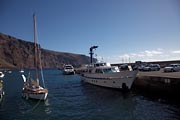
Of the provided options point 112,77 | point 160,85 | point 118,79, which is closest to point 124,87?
point 118,79

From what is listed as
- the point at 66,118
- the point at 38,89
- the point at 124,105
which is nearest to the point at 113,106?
the point at 124,105

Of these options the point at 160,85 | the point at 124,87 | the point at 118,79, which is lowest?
the point at 124,87

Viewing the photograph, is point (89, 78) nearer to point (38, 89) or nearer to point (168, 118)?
point (38, 89)

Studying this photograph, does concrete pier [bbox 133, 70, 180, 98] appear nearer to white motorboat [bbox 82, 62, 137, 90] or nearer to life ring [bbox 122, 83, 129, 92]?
white motorboat [bbox 82, 62, 137, 90]

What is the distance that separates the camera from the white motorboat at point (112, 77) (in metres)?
31.7

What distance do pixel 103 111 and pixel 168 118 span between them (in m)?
6.43

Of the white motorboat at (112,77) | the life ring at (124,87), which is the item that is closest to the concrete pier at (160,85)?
the white motorboat at (112,77)

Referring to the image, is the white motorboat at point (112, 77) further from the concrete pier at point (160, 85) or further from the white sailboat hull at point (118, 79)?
the concrete pier at point (160, 85)

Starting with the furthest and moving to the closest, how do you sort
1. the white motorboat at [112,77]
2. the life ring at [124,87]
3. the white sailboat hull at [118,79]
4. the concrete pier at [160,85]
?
the life ring at [124,87] → the white motorboat at [112,77] → the white sailboat hull at [118,79] → the concrete pier at [160,85]

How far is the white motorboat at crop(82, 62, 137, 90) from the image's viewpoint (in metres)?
31.7

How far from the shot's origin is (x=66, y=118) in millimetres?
18000

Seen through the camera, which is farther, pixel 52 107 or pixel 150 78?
pixel 150 78

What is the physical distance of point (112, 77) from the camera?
33.7m

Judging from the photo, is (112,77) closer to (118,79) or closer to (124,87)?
(118,79)
